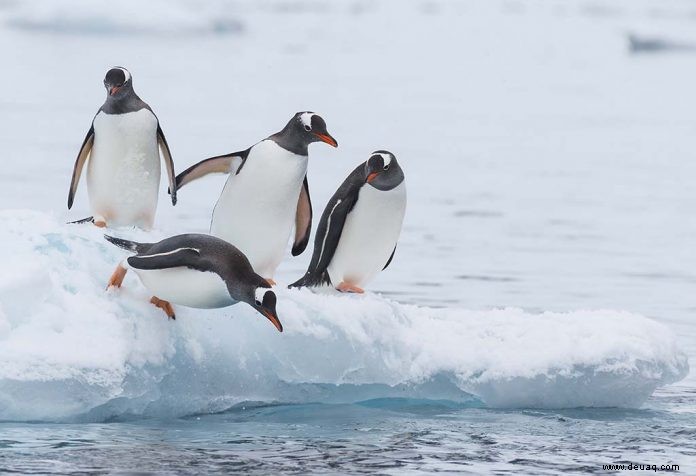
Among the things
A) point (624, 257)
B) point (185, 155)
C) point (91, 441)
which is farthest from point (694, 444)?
point (185, 155)

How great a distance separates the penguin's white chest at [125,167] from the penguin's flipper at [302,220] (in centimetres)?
82

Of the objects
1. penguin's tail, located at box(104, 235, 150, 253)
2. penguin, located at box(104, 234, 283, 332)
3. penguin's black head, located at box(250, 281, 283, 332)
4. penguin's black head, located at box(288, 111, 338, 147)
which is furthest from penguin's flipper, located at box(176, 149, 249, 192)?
penguin's black head, located at box(250, 281, 283, 332)

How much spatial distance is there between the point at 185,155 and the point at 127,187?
1369 centimetres

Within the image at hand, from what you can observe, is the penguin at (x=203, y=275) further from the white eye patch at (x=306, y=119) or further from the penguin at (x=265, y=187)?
the white eye patch at (x=306, y=119)

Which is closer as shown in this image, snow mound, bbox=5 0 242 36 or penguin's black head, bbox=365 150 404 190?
penguin's black head, bbox=365 150 404 190

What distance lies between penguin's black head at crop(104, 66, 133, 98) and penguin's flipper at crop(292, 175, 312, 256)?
111 centimetres

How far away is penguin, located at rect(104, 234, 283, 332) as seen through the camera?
21.7 ft

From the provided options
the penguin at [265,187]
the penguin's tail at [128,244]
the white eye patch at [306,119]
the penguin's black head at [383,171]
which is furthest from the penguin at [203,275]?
the penguin's black head at [383,171]

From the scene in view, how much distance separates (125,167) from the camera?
8.05 meters

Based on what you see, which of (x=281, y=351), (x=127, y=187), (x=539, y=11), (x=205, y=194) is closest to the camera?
(x=281, y=351)

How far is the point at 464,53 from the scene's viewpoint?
56.2 meters

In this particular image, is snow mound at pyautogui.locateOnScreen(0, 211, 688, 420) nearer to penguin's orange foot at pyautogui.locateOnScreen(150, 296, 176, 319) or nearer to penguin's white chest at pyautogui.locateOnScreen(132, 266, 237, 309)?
penguin's orange foot at pyautogui.locateOnScreen(150, 296, 176, 319)

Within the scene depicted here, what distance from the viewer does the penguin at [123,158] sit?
8008 mm

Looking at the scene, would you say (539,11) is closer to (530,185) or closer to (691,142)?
(691,142)
